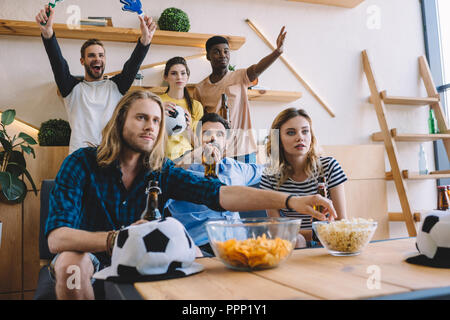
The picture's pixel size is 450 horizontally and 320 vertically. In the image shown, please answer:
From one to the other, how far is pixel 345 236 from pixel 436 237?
223 millimetres

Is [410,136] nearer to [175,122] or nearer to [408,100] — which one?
[408,100]

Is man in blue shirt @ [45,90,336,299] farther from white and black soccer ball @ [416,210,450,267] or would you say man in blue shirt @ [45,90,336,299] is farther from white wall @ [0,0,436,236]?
white wall @ [0,0,436,236]

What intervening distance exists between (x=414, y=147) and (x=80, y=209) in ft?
12.7

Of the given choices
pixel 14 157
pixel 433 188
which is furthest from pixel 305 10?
pixel 14 157

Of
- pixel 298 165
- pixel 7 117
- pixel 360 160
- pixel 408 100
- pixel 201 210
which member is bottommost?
pixel 201 210

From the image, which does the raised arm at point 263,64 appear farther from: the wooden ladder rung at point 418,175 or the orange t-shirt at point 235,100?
the wooden ladder rung at point 418,175

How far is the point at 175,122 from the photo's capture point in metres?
2.38

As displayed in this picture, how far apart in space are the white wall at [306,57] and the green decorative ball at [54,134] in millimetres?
353

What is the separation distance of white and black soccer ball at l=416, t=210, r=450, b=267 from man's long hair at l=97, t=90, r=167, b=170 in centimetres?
94

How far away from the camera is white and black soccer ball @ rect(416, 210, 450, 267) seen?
2.89 ft

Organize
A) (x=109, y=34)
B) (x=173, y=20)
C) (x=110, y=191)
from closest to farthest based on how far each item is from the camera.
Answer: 1. (x=110, y=191)
2. (x=109, y=34)
3. (x=173, y=20)

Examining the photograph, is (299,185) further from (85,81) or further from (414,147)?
(414,147)

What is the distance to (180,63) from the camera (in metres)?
2.83

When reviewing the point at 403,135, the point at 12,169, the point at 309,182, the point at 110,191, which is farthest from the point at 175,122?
the point at 403,135
